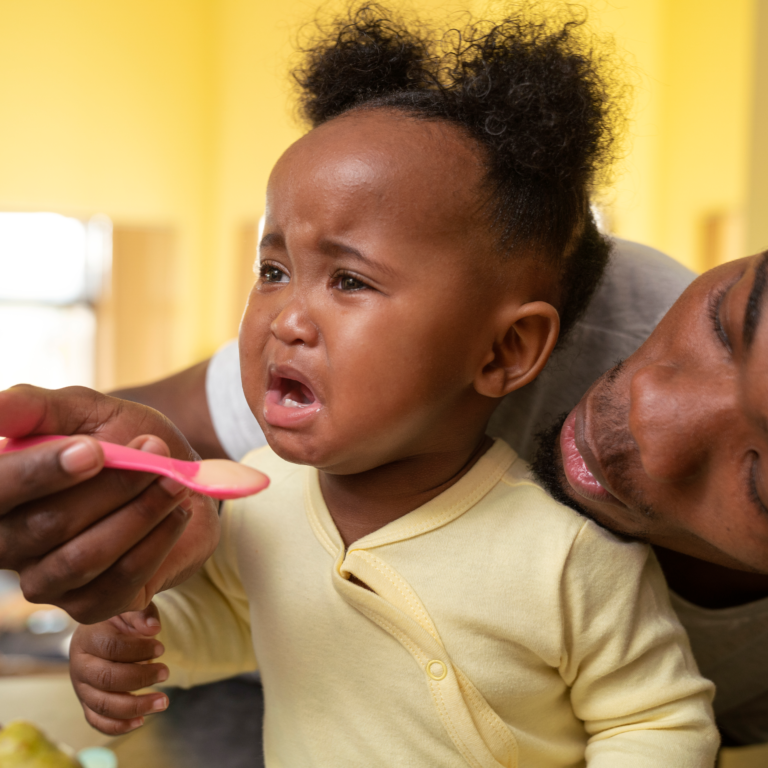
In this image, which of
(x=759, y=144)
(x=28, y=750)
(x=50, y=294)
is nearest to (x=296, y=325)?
(x=28, y=750)

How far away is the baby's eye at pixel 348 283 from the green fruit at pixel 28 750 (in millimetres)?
454

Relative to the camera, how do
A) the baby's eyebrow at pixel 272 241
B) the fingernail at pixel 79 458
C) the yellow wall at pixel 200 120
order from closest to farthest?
the fingernail at pixel 79 458
the baby's eyebrow at pixel 272 241
the yellow wall at pixel 200 120

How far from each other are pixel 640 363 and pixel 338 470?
0.29 m

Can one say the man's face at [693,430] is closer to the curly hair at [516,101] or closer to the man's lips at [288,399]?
the curly hair at [516,101]

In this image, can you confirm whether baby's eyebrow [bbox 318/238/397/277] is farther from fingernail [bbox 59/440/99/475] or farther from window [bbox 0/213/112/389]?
window [bbox 0/213/112/389]

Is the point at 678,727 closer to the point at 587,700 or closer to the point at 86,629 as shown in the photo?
the point at 587,700

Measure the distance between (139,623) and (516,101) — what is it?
0.61 metres

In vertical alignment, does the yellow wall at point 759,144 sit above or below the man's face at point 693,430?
above

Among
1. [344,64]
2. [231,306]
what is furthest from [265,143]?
[344,64]

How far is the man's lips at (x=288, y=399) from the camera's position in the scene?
2.23ft

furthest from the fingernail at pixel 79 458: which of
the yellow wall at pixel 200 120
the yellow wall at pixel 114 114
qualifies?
the yellow wall at pixel 114 114

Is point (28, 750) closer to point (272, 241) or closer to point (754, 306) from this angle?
point (272, 241)

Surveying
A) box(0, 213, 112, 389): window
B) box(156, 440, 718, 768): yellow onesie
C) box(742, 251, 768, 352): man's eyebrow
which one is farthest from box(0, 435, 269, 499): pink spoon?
box(0, 213, 112, 389): window

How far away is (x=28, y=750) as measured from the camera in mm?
632
